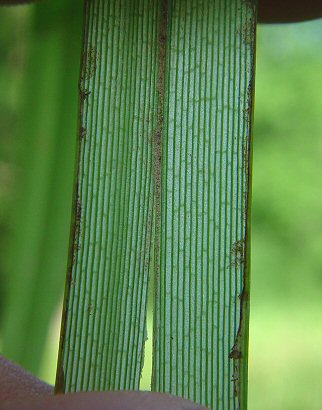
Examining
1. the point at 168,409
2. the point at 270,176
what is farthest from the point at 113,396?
the point at 270,176

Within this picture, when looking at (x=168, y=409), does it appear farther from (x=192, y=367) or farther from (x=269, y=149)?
(x=269, y=149)

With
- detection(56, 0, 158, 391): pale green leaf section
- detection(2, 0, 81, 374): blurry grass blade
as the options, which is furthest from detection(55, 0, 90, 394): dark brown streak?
detection(2, 0, 81, 374): blurry grass blade

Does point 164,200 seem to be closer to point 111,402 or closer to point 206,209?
point 206,209

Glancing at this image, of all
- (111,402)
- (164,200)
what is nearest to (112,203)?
(164,200)

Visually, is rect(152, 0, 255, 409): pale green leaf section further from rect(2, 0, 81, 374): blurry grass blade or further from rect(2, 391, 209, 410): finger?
rect(2, 0, 81, 374): blurry grass blade

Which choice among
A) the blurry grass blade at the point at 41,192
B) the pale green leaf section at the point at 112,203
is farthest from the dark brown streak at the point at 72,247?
the blurry grass blade at the point at 41,192

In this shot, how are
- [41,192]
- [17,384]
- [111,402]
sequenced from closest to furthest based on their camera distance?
[111,402] → [17,384] → [41,192]
